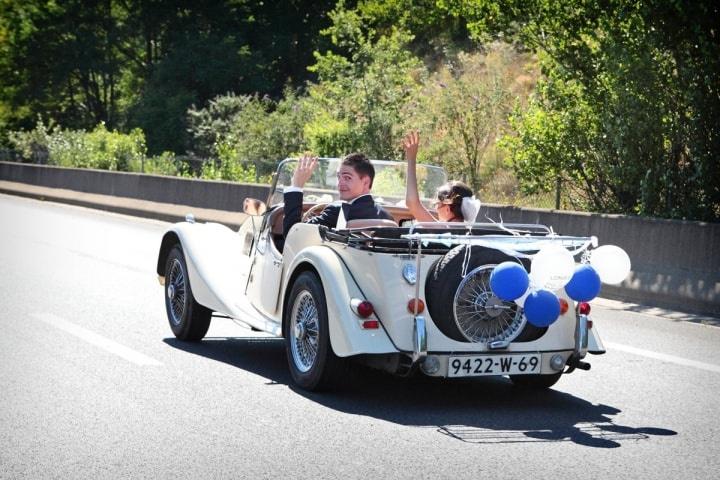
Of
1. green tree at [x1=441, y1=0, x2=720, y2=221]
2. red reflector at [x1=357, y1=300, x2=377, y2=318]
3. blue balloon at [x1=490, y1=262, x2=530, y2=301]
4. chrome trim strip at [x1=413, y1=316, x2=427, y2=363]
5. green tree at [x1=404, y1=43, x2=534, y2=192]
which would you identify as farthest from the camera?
green tree at [x1=404, y1=43, x2=534, y2=192]

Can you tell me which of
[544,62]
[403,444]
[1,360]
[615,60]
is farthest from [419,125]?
[403,444]

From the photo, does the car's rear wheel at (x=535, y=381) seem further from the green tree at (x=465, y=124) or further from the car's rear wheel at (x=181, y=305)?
the green tree at (x=465, y=124)

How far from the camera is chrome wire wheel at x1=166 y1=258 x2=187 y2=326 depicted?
32.5 ft

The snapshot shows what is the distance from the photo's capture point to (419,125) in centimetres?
2727

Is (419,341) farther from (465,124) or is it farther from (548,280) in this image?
(465,124)

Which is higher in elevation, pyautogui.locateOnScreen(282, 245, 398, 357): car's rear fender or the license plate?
pyautogui.locateOnScreen(282, 245, 398, 357): car's rear fender

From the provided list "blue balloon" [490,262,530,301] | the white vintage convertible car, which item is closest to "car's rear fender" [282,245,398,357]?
the white vintage convertible car

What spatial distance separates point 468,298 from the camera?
735 centimetres

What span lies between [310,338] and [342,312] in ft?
1.78

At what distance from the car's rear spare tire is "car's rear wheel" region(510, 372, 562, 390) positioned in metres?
0.85

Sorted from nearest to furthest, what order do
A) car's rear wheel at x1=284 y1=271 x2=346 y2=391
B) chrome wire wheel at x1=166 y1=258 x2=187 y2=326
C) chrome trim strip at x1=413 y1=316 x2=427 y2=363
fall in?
chrome trim strip at x1=413 y1=316 x2=427 y2=363, car's rear wheel at x1=284 y1=271 x2=346 y2=391, chrome wire wheel at x1=166 y1=258 x2=187 y2=326

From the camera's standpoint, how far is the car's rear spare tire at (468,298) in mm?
7277

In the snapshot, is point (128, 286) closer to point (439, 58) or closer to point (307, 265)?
point (307, 265)

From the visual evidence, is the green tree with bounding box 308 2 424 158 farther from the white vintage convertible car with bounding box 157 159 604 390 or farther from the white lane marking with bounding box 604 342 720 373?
the white vintage convertible car with bounding box 157 159 604 390
